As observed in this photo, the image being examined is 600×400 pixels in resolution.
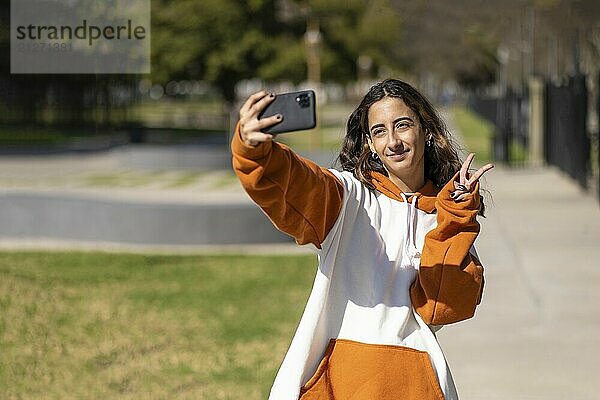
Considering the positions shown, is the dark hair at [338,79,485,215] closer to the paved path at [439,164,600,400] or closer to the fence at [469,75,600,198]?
the paved path at [439,164,600,400]

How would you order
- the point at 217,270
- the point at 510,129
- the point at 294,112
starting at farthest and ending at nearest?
the point at 510,129
the point at 217,270
the point at 294,112

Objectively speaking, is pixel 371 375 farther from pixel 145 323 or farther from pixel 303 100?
pixel 145 323

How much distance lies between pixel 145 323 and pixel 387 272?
19.1 ft

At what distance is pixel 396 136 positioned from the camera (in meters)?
3.15

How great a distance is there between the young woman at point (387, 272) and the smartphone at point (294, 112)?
16.3 inches

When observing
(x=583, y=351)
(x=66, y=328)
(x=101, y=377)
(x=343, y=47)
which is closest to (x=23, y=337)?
(x=66, y=328)

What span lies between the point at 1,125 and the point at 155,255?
92.4ft

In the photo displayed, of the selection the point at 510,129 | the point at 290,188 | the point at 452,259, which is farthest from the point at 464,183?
the point at 510,129

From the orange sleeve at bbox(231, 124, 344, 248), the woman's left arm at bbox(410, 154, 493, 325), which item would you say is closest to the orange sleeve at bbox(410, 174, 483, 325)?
the woman's left arm at bbox(410, 154, 493, 325)

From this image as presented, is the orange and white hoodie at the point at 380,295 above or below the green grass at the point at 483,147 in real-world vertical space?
above

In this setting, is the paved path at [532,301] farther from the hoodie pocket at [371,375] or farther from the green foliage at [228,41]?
the green foliage at [228,41]

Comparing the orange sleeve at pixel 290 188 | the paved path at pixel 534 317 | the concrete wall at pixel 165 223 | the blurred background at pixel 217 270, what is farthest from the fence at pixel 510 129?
the orange sleeve at pixel 290 188

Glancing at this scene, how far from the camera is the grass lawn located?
6926 mm

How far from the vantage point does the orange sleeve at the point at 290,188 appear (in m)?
2.73
